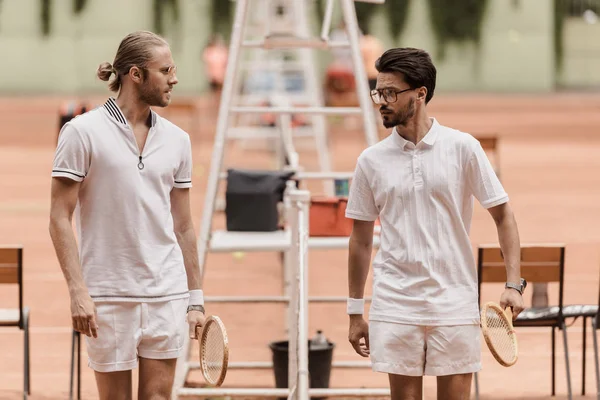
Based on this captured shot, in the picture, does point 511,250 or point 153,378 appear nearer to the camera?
point 153,378

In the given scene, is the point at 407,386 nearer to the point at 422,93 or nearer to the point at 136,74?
the point at 422,93

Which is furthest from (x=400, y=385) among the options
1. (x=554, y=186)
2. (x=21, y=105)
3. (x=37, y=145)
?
(x=21, y=105)

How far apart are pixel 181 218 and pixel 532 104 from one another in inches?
1236

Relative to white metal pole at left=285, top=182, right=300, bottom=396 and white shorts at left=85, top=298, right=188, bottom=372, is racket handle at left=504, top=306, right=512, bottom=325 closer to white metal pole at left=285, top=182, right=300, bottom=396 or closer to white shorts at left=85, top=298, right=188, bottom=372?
white shorts at left=85, top=298, right=188, bottom=372

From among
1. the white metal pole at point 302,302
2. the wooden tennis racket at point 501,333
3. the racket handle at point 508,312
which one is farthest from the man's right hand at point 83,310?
the white metal pole at point 302,302

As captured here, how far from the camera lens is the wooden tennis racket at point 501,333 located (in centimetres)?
370

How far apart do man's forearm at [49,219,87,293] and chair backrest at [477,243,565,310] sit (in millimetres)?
3137

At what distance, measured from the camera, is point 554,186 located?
17.3 metres

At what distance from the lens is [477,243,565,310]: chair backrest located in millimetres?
6289

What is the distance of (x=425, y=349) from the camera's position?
12.5 ft

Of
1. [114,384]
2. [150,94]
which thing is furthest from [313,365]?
[150,94]

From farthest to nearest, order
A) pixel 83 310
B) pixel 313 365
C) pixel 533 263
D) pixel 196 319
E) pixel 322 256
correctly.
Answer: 1. pixel 322 256
2. pixel 313 365
3. pixel 533 263
4. pixel 196 319
5. pixel 83 310

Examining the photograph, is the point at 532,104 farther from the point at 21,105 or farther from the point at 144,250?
the point at 144,250

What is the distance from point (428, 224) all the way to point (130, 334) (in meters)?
1.03
